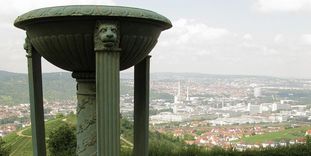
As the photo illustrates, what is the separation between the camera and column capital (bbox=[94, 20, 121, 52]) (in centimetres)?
366

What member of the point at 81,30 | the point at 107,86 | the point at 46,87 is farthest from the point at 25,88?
the point at 107,86

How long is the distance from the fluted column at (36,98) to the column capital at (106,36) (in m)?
1.27

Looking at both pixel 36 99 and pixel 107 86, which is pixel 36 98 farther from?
pixel 107 86

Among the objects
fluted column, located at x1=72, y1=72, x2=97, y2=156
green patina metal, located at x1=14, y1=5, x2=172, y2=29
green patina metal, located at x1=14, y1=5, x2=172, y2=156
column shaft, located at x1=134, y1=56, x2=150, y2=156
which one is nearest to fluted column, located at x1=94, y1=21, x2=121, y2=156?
green patina metal, located at x1=14, y1=5, x2=172, y2=156

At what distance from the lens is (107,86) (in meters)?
3.73

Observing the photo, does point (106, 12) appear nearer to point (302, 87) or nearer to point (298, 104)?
point (298, 104)

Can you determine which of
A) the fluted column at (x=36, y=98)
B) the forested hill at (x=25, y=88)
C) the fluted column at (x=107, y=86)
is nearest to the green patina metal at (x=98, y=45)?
the fluted column at (x=107, y=86)

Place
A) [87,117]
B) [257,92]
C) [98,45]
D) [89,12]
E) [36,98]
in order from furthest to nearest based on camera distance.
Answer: [257,92], [36,98], [87,117], [98,45], [89,12]

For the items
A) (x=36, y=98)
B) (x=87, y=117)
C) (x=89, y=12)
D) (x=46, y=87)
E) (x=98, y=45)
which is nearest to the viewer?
(x=89, y=12)

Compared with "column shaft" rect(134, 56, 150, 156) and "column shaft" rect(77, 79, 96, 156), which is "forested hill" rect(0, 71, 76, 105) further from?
"column shaft" rect(77, 79, 96, 156)

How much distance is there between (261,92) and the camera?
102875 mm

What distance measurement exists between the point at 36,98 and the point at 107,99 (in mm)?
1386

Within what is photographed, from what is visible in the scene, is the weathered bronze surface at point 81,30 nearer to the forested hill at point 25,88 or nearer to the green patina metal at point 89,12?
the green patina metal at point 89,12

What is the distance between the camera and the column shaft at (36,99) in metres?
4.66
